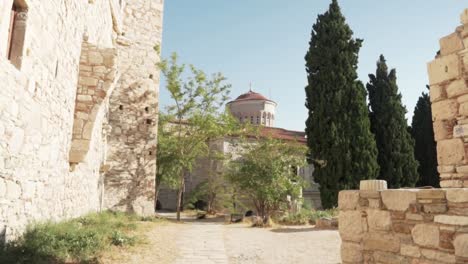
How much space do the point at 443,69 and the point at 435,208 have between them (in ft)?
11.6

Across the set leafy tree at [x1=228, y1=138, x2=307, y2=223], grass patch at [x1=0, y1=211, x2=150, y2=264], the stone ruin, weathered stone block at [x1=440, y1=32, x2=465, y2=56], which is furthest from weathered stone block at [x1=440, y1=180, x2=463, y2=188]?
leafy tree at [x1=228, y1=138, x2=307, y2=223]

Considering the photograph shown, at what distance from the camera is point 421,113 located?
931 inches

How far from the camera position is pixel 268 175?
1373cm

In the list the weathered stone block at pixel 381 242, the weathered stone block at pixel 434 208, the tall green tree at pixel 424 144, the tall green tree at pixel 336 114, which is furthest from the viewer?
the tall green tree at pixel 424 144

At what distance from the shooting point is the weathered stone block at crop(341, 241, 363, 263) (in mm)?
4059

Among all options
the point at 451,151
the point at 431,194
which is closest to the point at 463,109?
the point at 451,151

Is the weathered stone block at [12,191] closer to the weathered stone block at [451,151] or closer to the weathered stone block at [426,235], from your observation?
the weathered stone block at [426,235]

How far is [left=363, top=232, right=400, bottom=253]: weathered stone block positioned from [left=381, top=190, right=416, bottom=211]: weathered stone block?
1.09 feet

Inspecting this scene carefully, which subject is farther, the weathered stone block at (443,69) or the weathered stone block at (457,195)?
the weathered stone block at (443,69)

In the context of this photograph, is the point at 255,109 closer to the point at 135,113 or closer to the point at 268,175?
→ the point at 268,175

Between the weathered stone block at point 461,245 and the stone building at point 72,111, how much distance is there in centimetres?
466

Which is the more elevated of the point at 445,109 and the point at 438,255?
the point at 445,109

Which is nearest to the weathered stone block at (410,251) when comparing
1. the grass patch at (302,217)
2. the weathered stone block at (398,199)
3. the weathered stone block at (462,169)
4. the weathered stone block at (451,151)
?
the weathered stone block at (398,199)

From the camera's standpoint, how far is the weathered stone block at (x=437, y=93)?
19.2 feet
